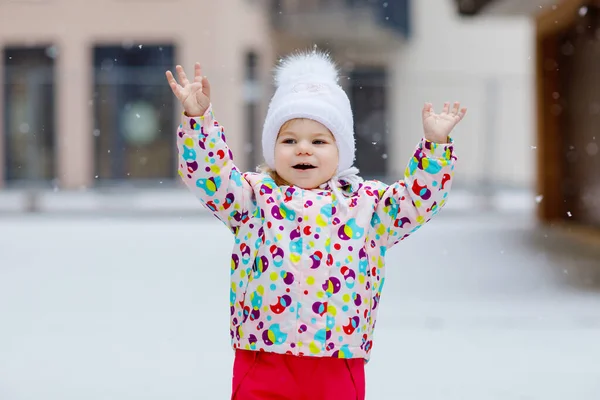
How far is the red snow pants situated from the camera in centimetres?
204

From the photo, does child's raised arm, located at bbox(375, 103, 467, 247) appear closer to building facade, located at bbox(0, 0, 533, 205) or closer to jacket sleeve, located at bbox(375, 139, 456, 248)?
jacket sleeve, located at bbox(375, 139, 456, 248)

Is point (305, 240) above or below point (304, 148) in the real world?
below

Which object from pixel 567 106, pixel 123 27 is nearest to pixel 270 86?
pixel 567 106

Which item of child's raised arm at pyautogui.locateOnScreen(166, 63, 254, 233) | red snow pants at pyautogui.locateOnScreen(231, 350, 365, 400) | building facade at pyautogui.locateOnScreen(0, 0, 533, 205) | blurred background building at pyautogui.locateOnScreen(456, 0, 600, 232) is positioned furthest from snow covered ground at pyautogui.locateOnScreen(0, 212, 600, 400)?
building facade at pyautogui.locateOnScreen(0, 0, 533, 205)

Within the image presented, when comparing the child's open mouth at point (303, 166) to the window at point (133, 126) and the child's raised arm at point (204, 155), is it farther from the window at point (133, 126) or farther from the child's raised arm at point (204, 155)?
the window at point (133, 126)

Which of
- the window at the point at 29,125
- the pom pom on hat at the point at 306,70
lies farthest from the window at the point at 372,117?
the pom pom on hat at the point at 306,70

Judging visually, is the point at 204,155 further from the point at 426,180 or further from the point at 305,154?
the point at 426,180

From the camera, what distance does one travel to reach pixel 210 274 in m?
6.54

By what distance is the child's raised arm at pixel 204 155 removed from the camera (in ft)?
6.82

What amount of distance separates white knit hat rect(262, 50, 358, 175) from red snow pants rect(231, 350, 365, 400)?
446 millimetres

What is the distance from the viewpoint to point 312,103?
2.12 metres

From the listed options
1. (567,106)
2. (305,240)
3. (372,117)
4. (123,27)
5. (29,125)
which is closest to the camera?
(305,240)

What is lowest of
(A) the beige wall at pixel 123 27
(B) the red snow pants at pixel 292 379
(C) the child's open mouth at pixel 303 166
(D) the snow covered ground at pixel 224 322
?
(D) the snow covered ground at pixel 224 322

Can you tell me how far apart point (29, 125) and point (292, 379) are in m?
11.3
